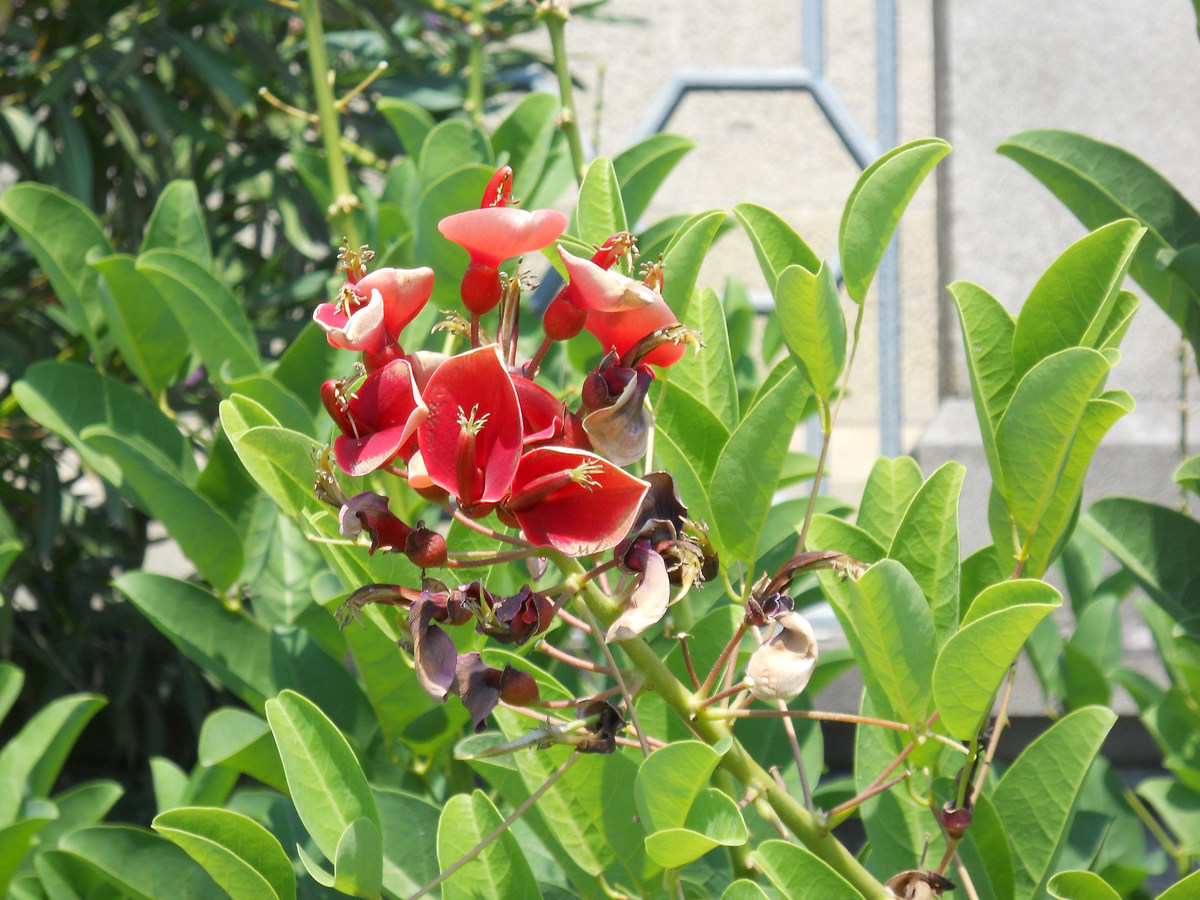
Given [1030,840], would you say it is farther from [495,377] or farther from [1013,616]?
[495,377]

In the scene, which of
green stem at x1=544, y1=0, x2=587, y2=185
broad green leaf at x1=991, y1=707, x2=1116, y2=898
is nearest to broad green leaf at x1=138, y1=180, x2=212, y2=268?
green stem at x1=544, y1=0, x2=587, y2=185

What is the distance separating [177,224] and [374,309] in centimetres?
42

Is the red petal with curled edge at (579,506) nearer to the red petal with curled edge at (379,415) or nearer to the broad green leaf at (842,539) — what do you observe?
the red petal with curled edge at (379,415)

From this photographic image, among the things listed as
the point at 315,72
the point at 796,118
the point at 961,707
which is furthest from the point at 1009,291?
the point at 961,707

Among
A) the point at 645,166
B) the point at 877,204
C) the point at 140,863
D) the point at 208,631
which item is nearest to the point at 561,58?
the point at 645,166

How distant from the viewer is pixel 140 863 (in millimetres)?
500

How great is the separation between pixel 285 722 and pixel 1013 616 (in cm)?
27

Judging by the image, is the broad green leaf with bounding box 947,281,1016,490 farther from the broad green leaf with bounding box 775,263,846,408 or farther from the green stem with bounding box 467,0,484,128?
the green stem with bounding box 467,0,484,128

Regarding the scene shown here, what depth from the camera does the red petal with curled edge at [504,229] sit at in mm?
323

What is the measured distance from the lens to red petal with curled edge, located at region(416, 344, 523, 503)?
0.96 feet

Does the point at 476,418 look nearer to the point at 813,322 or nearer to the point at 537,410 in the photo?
the point at 537,410

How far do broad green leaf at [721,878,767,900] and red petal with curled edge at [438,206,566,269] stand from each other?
23cm

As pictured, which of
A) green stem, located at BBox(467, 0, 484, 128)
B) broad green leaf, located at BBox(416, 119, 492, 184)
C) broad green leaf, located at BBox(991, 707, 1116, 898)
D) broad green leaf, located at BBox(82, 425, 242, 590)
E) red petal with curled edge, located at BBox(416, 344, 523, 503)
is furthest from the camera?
green stem, located at BBox(467, 0, 484, 128)

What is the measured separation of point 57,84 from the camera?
1.05 meters
